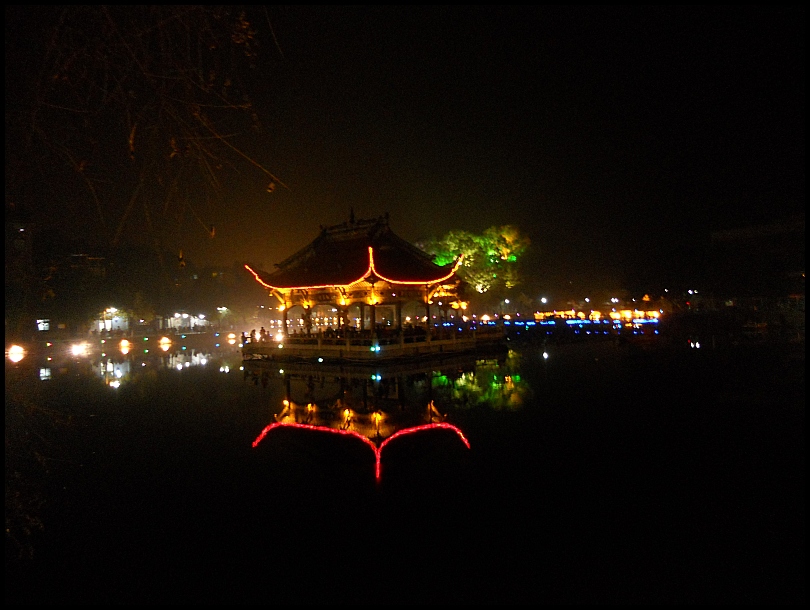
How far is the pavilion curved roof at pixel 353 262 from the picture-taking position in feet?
67.9

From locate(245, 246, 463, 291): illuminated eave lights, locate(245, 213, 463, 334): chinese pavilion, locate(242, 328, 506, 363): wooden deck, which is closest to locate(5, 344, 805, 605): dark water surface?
locate(242, 328, 506, 363): wooden deck

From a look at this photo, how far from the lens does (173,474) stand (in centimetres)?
749

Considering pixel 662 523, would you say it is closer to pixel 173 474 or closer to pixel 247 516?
pixel 247 516

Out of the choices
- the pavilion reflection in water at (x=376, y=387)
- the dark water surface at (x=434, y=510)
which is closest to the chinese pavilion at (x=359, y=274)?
the pavilion reflection in water at (x=376, y=387)

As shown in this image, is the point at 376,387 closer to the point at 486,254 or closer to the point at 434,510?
the point at 434,510

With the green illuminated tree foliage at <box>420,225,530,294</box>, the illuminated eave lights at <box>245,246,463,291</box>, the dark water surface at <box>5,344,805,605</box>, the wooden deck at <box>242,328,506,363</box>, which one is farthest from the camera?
the green illuminated tree foliage at <box>420,225,530,294</box>

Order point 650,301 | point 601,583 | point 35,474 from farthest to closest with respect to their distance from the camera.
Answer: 1. point 650,301
2. point 35,474
3. point 601,583

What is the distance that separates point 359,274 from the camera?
1984cm

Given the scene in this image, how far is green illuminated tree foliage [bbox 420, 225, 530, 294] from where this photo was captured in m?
35.5

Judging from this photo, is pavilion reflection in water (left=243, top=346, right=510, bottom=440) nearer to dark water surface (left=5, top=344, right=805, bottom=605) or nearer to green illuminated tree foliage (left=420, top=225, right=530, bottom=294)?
dark water surface (left=5, top=344, right=805, bottom=605)

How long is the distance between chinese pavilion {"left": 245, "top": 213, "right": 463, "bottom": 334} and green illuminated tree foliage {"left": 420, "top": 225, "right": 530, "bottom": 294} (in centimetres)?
1033

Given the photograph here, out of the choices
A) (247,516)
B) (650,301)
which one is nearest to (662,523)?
(247,516)

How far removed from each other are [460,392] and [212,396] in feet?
23.6

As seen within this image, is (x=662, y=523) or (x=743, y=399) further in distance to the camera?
(x=743, y=399)
